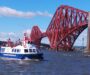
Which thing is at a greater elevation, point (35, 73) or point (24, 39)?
point (24, 39)

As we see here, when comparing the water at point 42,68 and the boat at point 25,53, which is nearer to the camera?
the water at point 42,68

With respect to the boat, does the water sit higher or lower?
lower

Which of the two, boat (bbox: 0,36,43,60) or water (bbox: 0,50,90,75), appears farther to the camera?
boat (bbox: 0,36,43,60)

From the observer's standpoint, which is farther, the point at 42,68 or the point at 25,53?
the point at 25,53

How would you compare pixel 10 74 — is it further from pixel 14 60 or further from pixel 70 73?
pixel 14 60

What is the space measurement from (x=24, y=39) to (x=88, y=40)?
81469mm

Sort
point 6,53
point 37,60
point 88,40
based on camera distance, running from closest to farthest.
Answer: point 37,60, point 6,53, point 88,40

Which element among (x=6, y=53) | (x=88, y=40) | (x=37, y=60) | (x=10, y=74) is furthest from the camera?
(x=88, y=40)

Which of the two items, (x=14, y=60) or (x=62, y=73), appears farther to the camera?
(x=14, y=60)

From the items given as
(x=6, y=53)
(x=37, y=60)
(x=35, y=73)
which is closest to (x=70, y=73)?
(x=35, y=73)

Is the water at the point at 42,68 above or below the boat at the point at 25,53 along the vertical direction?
below

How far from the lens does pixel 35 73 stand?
6475cm

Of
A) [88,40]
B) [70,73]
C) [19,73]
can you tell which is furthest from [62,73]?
[88,40]

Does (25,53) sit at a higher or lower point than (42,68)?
higher
